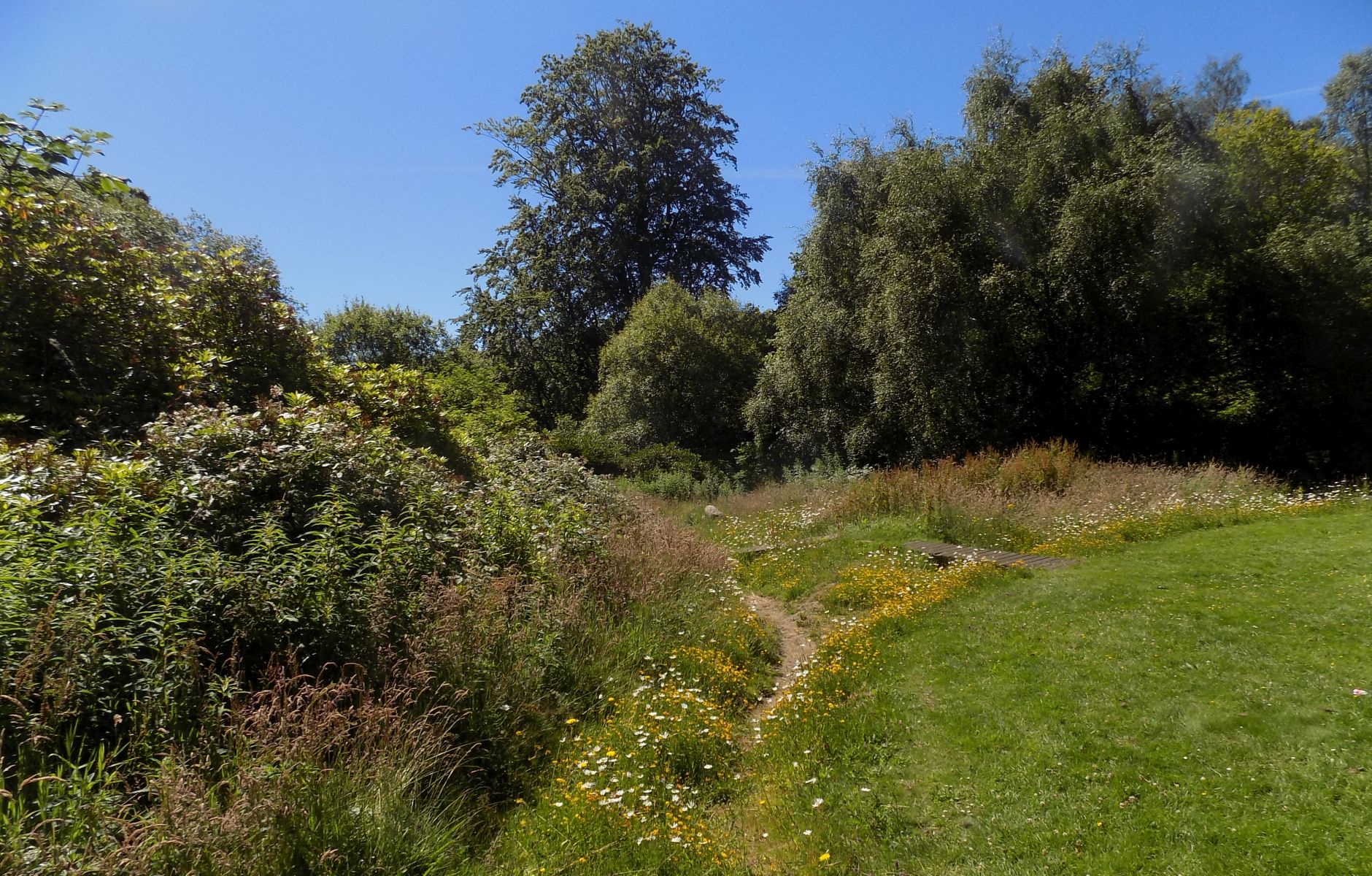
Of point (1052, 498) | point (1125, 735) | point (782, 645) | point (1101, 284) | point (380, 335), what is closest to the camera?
point (1125, 735)

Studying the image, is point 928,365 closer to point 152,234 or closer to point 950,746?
point 950,746

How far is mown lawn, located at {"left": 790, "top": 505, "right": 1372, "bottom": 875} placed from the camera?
308 centimetres

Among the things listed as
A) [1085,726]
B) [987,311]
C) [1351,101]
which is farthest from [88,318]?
[1351,101]

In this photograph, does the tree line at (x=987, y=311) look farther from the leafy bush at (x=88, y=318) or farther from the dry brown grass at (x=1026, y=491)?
the dry brown grass at (x=1026, y=491)

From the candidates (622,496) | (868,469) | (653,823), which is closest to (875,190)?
(868,469)

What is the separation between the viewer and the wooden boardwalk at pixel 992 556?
26.8ft

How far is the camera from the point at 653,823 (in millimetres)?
3586

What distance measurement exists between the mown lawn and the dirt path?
939 millimetres

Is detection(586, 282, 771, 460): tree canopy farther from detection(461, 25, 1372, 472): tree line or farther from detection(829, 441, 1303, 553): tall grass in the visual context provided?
detection(829, 441, 1303, 553): tall grass

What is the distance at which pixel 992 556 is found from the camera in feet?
27.9

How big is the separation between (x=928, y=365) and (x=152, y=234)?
56.2ft

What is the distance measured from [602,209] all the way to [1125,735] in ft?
89.5

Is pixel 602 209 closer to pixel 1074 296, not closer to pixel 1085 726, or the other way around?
pixel 1074 296

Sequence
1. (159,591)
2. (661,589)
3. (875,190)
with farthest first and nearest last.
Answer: (875,190) → (661,589) → (159,591)
